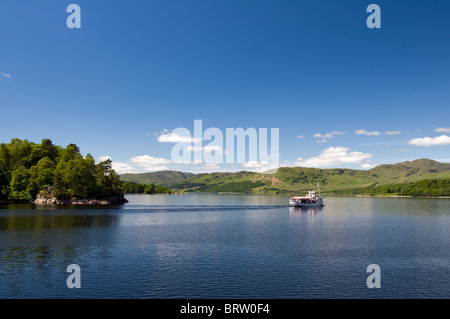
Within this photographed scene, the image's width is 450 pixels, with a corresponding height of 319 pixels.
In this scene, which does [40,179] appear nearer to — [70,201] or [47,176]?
[47,176]

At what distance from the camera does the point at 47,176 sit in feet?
569

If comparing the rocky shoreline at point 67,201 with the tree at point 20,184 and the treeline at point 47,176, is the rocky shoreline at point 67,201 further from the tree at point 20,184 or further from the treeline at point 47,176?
the tree at point 20,184

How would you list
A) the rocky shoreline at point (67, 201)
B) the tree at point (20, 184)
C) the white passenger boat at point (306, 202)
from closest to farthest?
1. the rocky shoreline at point (67, 201)
2. the tree at point (20, 184)
3. the white passenger boat at point (306, 202)

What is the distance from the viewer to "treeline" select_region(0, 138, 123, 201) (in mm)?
171125

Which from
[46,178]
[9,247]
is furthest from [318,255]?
[46,178]

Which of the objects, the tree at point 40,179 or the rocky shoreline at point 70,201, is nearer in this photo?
the rocky shoreline at point 70,201

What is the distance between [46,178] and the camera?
173000 mm

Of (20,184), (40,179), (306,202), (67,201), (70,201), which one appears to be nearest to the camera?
(40,179)

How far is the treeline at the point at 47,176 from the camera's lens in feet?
561

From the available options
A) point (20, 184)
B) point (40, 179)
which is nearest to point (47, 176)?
point (40, 179)

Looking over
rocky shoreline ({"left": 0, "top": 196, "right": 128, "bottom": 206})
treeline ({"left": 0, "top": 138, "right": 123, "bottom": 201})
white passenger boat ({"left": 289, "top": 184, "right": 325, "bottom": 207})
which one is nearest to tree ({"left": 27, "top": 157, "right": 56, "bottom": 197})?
treeline ({"left": 0, "top": 138, "right": 123, "bottom": 201})

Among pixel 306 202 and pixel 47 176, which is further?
pixel 306 202

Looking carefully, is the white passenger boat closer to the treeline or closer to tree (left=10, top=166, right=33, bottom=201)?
the treeline

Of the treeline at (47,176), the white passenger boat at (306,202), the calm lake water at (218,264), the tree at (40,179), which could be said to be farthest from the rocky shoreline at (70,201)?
the white passenger boat at (306,202)
